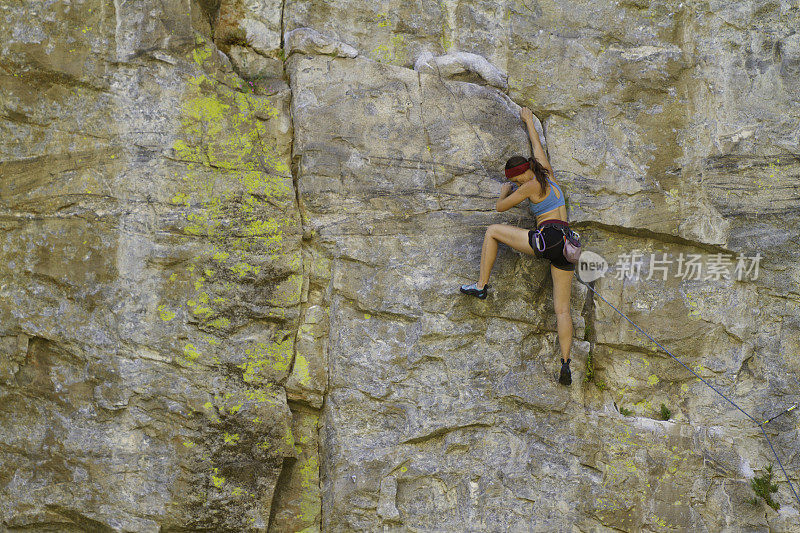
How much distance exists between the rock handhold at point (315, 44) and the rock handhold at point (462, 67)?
69 centimetres

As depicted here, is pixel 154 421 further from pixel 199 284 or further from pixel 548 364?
pixel 548 364

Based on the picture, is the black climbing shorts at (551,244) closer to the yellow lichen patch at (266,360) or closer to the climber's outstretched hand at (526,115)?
the climber's outstretched hand at (526,115)

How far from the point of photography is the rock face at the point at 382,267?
5.93m

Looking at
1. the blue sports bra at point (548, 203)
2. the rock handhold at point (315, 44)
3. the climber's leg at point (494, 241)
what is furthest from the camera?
the rock handhold at point (315, 44)

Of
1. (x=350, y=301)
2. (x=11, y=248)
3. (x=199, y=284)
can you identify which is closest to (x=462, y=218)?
(x=350, y=301)

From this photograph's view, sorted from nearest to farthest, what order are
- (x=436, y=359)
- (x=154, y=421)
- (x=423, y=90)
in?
(x=154, y=421), (x=436, y=359), (x=423, y=90)

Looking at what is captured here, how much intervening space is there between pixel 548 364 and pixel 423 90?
2.68 m

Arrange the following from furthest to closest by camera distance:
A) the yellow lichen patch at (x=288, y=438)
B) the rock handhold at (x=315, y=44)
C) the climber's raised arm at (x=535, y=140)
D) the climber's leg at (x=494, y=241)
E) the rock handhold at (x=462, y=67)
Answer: the rock handhold at (x=462, y=67)
the rock handhold at (x=315, y=44)
the climber's raised arm at (x=535, y=140)
the climber's leg at (x=494, y=241)
the yellow lichen patch at (x=288, y=438)

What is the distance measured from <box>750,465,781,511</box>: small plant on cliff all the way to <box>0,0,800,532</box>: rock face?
8 centimetres

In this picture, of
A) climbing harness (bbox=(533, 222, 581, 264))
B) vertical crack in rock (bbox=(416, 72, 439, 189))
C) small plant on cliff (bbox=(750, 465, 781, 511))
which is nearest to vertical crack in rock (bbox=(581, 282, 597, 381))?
climbing harness (bbox=(533, 222, 581, 264))

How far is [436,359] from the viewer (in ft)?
20.6

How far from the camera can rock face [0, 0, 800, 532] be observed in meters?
5.93

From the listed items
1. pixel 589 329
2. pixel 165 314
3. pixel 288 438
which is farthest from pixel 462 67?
pixel 288 438

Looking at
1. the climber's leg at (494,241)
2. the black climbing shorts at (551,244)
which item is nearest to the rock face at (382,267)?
the climber's leg at (494,241)
